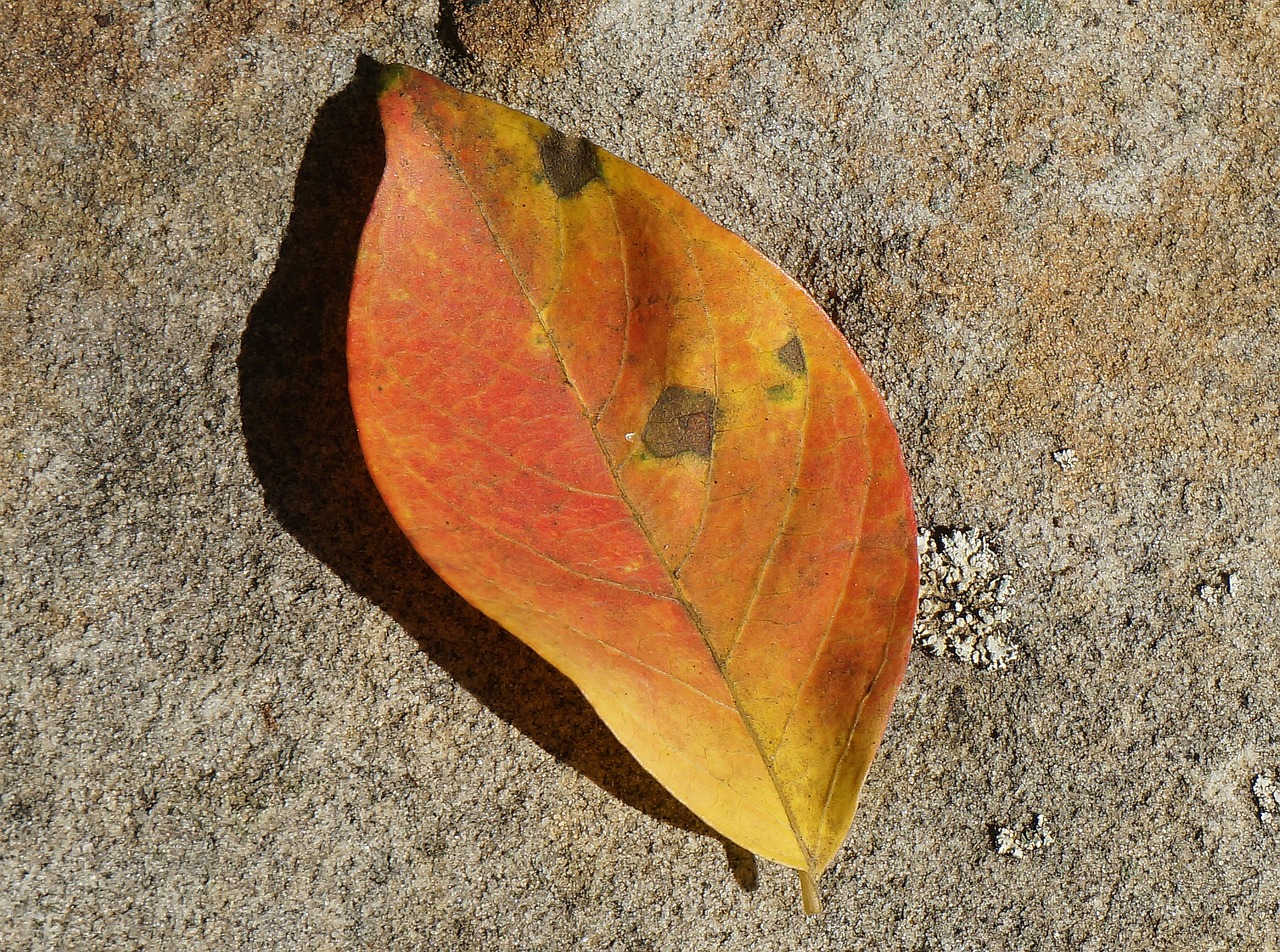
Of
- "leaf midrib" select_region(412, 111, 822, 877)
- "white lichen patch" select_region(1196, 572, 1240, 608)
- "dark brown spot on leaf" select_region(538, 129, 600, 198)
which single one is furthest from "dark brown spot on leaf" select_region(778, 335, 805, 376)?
"white lichen patch" select_region(1196, 572, 1240, 608)

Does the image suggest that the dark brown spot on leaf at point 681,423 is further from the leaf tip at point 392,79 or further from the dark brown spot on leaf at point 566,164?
the leaf tip at point 392,79

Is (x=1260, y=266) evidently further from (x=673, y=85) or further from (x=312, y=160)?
(x=312, y=160)

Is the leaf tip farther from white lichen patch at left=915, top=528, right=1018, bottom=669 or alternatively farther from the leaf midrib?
white lichen patch at left=915, top=528, right=1018, bottom=669

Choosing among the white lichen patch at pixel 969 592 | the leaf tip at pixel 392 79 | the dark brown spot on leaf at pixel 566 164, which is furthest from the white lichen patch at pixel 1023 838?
the leaf tip at pixel 392 79

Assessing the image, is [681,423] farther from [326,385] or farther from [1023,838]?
[1023,838]

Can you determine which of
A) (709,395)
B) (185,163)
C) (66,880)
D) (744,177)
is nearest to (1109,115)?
(744,177)

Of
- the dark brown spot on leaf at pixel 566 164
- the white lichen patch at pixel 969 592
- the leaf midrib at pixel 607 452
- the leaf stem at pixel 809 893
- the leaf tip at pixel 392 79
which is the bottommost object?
the leaf stem at pixel 809 893

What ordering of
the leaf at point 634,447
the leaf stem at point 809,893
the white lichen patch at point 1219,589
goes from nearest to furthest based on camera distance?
the leaf at point 634,447 < the leaf stem at point 809,893 < the white lichen patch at point 1219,589
